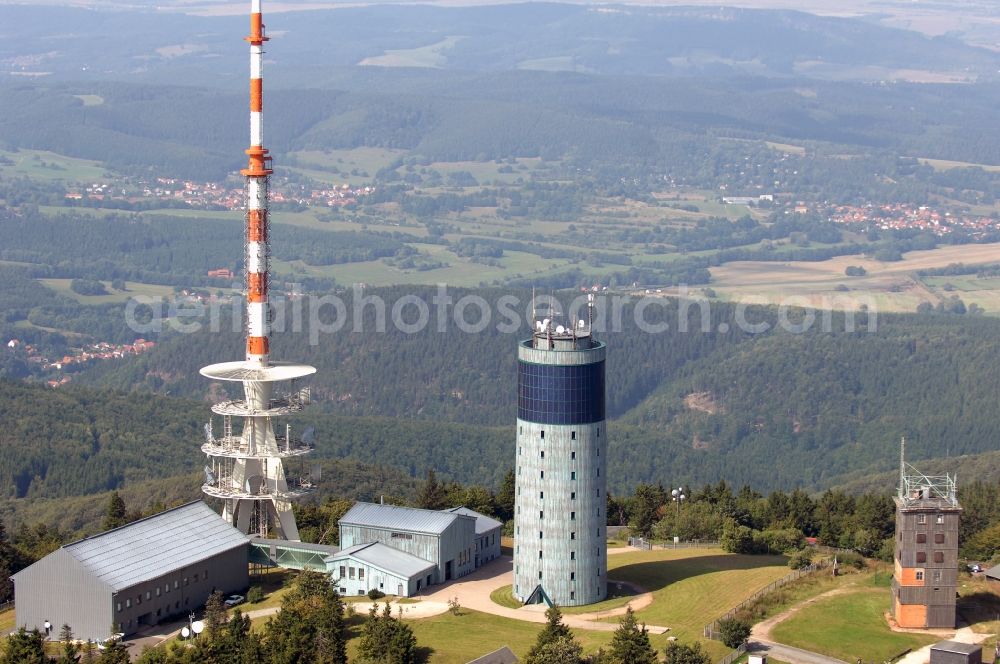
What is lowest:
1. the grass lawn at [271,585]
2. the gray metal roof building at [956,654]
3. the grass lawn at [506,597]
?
the grass lawn at [271,585]

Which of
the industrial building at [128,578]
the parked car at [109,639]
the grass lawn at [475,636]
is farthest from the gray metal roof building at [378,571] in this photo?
the parked car at [109,639]

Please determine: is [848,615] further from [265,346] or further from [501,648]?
[265,346]

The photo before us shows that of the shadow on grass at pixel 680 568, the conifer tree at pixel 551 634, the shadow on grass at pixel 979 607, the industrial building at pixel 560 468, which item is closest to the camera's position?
the conifer tree at pixel 551 634

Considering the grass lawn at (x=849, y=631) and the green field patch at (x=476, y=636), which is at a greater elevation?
the grass lawn at (x=849, y=631)

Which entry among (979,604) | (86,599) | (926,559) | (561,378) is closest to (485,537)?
(561,378)

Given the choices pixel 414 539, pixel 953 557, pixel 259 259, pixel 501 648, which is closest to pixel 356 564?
pixel 414 539

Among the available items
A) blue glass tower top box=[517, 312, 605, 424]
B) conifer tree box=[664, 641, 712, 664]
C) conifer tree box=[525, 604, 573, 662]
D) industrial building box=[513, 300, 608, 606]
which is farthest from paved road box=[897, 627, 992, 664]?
blue glass tower top box=[517, 312, 605, 424]

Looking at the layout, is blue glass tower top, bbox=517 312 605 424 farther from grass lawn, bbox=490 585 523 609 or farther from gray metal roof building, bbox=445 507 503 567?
gray metal roof building, bbox=445 507 503 567

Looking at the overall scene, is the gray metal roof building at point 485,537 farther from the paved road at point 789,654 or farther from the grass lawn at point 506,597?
the paved road at point 789,654
